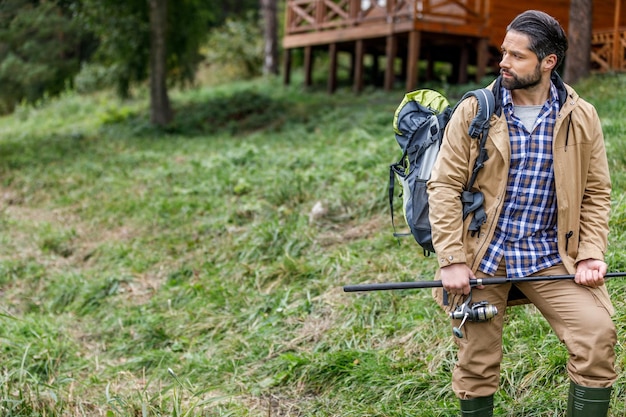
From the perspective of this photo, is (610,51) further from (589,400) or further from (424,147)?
(589,400)

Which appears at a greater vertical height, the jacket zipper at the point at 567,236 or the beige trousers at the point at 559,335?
the jacket zipper at the point at 567,236

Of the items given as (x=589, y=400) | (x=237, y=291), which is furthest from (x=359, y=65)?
(x=589, y=400)

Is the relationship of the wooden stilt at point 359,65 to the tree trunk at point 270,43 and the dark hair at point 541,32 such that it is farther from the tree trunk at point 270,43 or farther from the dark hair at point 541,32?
the dark hair at point 541,32

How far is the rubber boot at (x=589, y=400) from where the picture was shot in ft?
10.4

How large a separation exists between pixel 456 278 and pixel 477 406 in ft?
2.24

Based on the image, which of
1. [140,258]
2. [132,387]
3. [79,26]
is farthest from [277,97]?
[132,387]

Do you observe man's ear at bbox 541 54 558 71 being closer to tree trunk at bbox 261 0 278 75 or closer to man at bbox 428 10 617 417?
man at bbox 428 10 617 417

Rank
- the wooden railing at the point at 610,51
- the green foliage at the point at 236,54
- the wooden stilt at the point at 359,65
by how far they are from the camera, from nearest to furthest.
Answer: the wooden railing at the point at 610,51 → the wooden stilt at the point at 359,65 → the green foliage at the point at 236,54

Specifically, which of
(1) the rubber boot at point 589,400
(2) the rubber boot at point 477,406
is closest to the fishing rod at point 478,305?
(2) the rubber boot at point 477,406

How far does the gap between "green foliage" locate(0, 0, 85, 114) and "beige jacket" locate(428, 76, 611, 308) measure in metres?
14.6

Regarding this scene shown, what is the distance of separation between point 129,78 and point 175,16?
1.88m

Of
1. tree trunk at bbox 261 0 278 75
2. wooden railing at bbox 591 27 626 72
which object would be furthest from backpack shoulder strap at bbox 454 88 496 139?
tree trunk at bbox 261 0 278 75

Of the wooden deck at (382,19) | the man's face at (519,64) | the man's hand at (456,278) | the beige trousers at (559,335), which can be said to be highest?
the wooden deck at (382,19)

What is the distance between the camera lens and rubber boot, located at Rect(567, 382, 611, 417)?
3172mm
